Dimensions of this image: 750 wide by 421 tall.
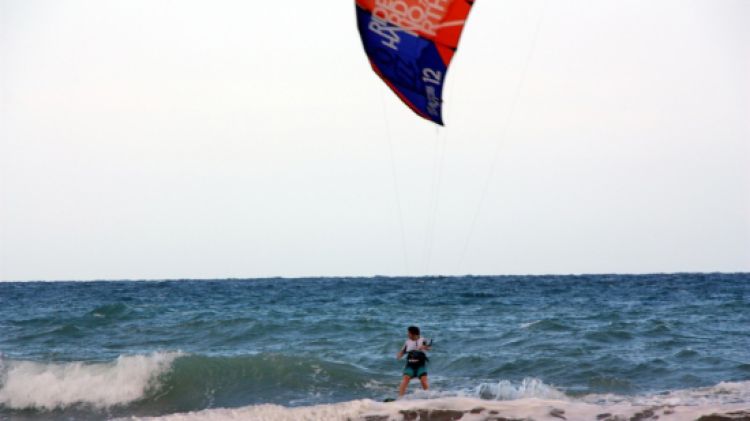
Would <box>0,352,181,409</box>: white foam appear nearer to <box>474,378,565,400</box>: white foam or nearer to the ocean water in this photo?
the ocean water

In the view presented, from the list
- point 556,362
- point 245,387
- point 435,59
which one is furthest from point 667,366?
point 435,59

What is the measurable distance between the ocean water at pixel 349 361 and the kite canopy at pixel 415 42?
447 centimetres

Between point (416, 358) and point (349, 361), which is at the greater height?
point (416, 358)

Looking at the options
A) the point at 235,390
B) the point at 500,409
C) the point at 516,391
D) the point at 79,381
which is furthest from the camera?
the point at 79,381

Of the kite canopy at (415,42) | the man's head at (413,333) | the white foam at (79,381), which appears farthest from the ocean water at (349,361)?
the kite canopy at (415,42)

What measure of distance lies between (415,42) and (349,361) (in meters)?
10.0

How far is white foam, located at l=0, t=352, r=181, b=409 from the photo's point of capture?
16062mm

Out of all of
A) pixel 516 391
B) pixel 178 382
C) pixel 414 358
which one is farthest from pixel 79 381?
pixel 516 391

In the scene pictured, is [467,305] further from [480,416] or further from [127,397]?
[480,416]

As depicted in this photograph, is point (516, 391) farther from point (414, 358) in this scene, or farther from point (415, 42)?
point (415, 42)

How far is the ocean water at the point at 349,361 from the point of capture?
50.1ft

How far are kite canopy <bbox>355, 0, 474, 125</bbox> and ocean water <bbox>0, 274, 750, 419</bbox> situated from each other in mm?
4467

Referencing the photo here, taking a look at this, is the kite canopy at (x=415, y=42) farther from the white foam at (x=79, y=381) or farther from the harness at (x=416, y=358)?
the white foam at (x=79, y=381)

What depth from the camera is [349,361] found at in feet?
61.0
